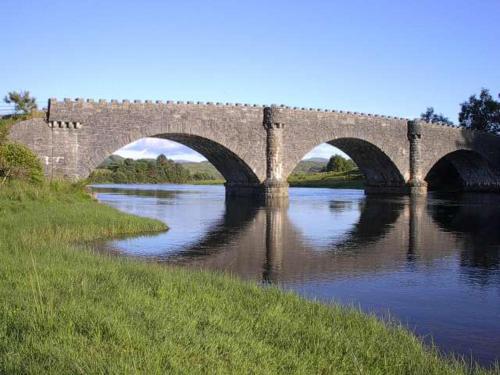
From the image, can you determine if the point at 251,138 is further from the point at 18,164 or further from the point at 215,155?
the point at 18,164

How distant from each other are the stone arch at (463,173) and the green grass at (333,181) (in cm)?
1077

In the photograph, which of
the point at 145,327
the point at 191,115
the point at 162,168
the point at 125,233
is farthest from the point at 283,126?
the point at 162,168

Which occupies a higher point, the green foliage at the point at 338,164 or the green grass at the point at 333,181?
the green foliage at the point at 338,164

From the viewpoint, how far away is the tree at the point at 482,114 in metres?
70.2

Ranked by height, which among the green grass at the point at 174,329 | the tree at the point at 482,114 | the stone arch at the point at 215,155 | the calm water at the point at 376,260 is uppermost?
the tree at the point at 482,114

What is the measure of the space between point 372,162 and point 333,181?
111 feet

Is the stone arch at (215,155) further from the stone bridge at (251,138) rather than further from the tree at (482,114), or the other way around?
the tree at (482,114)

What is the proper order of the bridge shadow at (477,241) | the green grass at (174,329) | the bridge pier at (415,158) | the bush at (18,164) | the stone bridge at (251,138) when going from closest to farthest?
1. the green grass at (174,329)
2. the bridge shadow at (477,241)
3. the bush at (18,164)
4. the stone bridge at (251,138)
5. the bridge pier at (415,158)

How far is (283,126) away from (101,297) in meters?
32.6

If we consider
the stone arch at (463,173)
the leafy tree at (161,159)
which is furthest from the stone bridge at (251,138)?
the leafy tree at (161,159)

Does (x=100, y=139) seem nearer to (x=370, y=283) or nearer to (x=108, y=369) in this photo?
(x=370, y=283)

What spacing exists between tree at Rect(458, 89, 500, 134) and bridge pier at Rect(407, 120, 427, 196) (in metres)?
26.6

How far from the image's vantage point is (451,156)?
59.9 metres

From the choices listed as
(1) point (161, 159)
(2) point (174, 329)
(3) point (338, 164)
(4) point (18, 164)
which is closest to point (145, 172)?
(1) point (161, 159)
